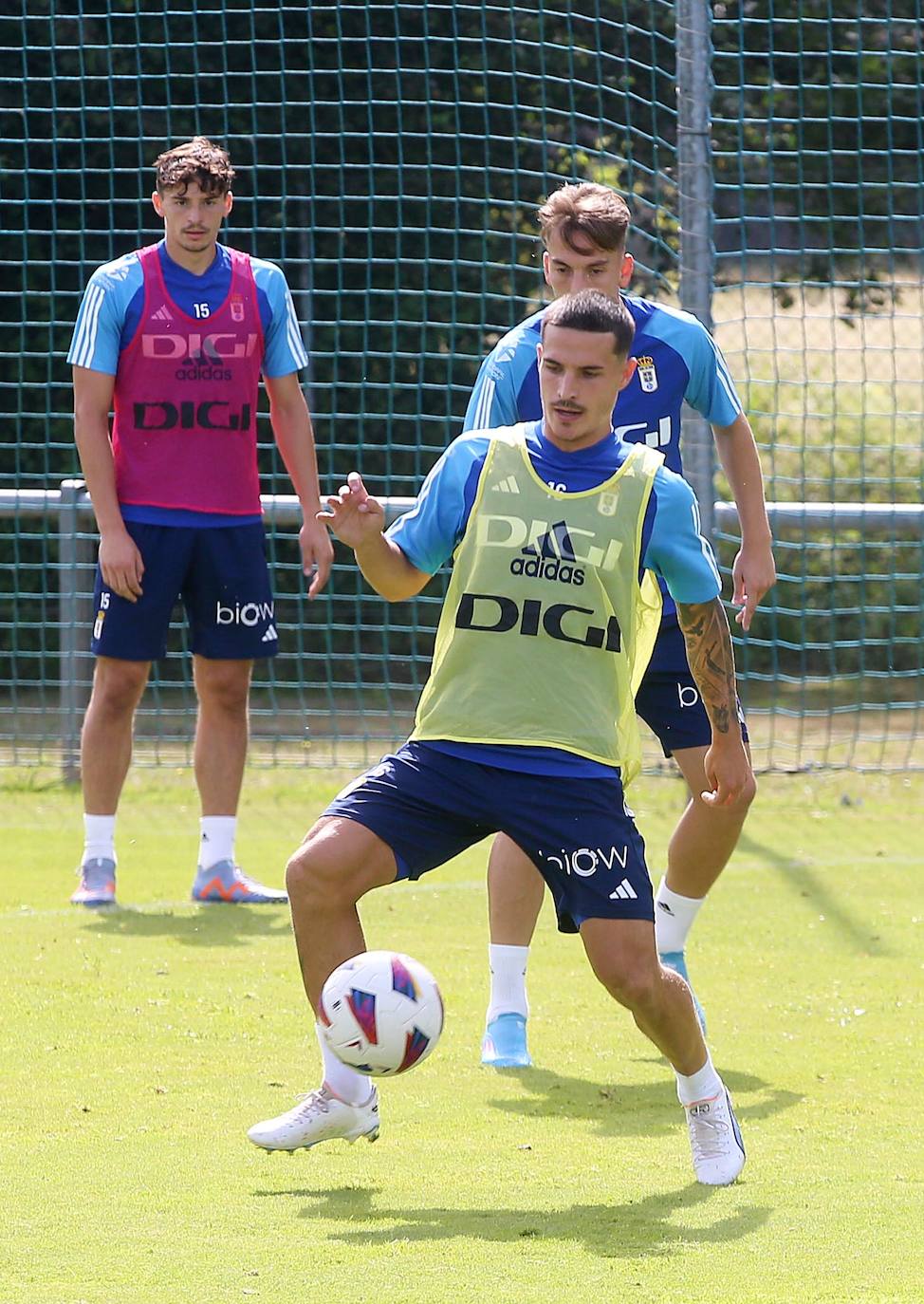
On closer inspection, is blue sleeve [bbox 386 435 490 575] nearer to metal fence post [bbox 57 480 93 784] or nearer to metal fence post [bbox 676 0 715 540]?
metal fence post [bbox 676 0 715 540]

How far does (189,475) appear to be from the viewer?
6312 mm

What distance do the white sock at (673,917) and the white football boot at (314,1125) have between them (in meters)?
1.44

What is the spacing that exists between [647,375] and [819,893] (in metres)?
2.56

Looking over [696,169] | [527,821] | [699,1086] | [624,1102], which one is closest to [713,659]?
[527,821]

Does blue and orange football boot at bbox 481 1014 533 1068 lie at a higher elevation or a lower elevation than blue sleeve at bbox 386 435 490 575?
lower


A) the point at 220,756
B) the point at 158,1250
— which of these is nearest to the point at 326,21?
the point at 220,756

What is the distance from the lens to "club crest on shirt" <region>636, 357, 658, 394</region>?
480 centimetres

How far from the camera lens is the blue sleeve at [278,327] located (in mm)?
6402

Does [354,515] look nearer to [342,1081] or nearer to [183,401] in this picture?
[342,1081]

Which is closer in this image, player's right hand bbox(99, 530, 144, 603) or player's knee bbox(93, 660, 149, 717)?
player's right hand bbox(99, 530, 144, 603)

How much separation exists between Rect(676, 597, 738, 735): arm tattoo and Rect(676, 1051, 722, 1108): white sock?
707mm

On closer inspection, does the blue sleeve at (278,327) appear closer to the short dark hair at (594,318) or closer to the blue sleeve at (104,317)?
the blue sleeve at (104,317)

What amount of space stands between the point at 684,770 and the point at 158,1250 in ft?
7.01

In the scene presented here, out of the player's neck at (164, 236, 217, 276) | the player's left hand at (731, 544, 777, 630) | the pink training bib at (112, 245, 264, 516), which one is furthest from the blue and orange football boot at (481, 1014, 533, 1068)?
the player's neck at (164, 236, 217, 276)
